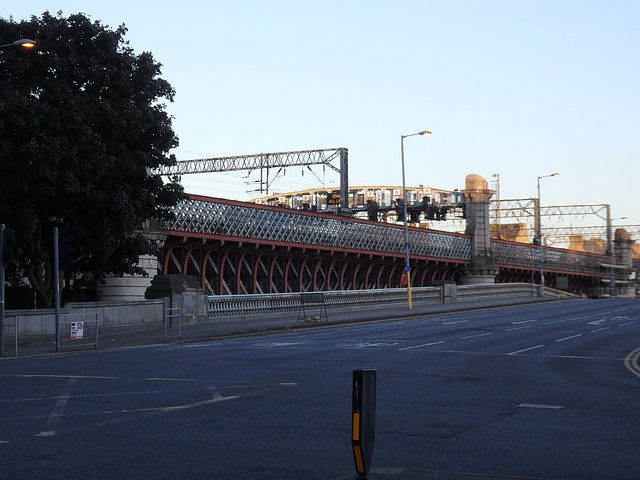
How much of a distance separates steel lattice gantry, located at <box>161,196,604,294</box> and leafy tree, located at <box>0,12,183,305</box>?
15.5 meters

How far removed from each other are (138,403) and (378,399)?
382cm

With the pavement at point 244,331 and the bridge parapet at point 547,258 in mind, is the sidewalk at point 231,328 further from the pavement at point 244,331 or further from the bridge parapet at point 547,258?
the bridge parapet at point 547,258

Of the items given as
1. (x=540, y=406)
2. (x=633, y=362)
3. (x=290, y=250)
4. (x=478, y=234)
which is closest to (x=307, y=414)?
(x=540, y=406)

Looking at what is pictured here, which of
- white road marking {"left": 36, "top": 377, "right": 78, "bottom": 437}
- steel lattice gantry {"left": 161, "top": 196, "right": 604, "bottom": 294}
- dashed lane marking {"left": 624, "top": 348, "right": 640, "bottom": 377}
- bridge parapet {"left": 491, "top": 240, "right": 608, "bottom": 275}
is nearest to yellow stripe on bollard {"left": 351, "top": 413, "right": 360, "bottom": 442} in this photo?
white road marking {"left": 36, "top": 377, "right": 78, "bottom": 437}

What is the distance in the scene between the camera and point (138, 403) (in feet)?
45.5

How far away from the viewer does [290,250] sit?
63.7 metres

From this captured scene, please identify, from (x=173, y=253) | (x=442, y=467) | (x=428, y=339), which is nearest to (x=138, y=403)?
(x=442, y=467)

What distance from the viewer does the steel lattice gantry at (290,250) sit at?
5519 cm

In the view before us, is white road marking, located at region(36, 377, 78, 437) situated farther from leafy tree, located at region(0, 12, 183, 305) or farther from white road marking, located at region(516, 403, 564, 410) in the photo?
leafy tree, located at region(0, 12, 183, 305)

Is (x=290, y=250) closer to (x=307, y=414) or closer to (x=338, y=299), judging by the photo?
(x=338, y=299)

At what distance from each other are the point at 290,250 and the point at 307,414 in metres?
51.1

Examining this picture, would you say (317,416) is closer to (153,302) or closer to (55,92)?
(55,92)

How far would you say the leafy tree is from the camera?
100 feet

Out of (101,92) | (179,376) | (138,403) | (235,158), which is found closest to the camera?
(138,403)
